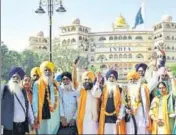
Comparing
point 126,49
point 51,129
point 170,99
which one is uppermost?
point 126,49

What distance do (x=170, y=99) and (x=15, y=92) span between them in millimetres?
1894

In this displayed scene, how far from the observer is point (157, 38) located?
55.1 meters

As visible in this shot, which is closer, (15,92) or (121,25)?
(15,92)

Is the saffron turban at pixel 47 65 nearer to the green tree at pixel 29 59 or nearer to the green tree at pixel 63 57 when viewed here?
the green tree at pixel 29 59

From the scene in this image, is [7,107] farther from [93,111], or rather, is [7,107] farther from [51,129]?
[93,111]

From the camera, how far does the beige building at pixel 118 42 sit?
5331 centimetres

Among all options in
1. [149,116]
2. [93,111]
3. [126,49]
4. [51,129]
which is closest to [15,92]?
[51,129]

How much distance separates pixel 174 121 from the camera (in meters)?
5.51

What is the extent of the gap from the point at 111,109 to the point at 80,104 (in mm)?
390

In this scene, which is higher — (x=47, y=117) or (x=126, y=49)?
(x=126, y=49)

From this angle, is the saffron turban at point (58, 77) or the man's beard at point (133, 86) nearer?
the man's beard at point (133, 86)

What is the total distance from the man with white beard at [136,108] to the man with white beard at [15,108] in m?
1.19

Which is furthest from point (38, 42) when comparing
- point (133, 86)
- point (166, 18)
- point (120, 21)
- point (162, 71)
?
point (133, 86)

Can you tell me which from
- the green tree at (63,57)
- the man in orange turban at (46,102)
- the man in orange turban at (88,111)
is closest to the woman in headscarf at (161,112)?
the man in orange turban at (88,111)
